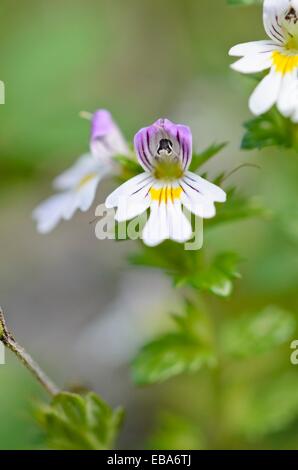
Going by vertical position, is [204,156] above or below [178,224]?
above

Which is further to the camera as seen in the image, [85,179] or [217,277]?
[85,179]

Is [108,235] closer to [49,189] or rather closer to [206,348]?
[206,348]

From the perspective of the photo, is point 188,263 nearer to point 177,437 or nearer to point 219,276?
point 219,276

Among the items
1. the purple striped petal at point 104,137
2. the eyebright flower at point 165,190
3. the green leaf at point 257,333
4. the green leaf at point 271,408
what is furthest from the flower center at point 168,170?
the green leaf at point 271,408

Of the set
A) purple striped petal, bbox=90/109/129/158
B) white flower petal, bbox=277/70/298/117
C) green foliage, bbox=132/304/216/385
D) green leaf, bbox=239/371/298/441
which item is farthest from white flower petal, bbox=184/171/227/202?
green leaf, bbox=239/371/298/441

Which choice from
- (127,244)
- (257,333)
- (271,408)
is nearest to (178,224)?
(257,333)

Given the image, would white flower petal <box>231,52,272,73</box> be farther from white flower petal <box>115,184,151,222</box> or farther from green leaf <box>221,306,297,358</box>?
green leaf <box>221,306,297,358</box>

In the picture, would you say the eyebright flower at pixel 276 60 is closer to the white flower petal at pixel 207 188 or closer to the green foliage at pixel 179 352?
the white flower petal at pixel 207 188
